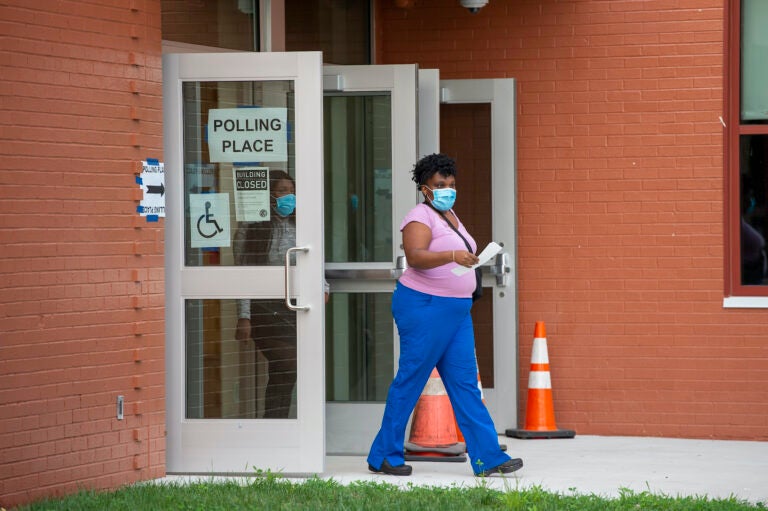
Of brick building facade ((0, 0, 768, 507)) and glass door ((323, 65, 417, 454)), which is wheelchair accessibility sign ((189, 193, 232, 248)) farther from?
brick building facade ((0, 0, 768, 507))

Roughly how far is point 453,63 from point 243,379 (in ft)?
10.6

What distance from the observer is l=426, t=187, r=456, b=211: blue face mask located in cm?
748

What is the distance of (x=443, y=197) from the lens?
748 centimetres

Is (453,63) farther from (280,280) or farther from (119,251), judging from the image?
(119,251)

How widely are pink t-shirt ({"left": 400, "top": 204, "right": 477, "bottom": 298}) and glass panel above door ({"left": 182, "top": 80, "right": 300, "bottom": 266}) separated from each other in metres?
0.75

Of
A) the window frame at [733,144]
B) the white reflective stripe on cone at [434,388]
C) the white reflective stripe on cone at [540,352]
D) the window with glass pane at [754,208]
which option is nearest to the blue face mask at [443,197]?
the white reflective stripe on cone at [434,388]

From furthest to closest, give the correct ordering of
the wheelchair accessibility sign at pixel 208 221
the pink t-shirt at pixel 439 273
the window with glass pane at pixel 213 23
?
the window with glass pane at pixel 213 23 < the wheelchair accessibility sign at pixel 208 221 < the pink t-shirt at pixel 439 273

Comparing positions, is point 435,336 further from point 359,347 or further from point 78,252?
point 78,252

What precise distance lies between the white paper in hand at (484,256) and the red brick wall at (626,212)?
2.36 metres

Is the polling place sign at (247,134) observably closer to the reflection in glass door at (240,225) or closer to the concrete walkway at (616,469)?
the reflection in glass door at (240,225)

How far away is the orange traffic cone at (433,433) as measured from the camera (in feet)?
26.9

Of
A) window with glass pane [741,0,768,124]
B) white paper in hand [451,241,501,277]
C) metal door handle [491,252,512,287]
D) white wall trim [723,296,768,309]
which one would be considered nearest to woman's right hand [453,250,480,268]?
white paper in hand [451,241,501,277]

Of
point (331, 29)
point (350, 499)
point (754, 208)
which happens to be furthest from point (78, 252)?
point (754, 208)

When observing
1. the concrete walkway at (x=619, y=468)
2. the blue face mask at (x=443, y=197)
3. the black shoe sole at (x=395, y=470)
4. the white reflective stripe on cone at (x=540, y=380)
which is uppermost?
the blue face mask at (x=443, y=197)
